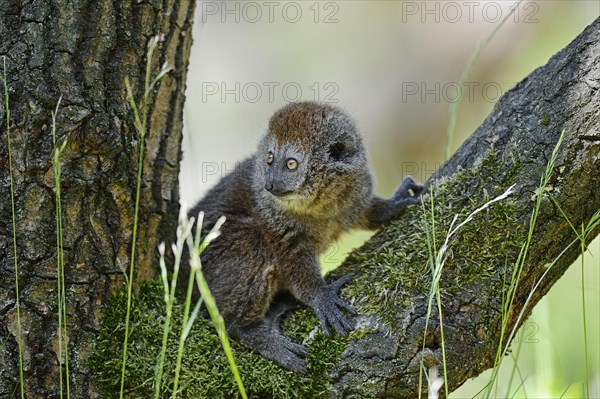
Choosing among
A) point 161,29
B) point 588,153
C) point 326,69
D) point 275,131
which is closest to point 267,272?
point 275,131

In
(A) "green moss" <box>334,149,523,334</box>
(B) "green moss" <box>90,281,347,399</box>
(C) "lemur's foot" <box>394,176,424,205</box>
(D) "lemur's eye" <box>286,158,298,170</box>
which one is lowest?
(B) "green moss" <box>90,281,347,399</box>

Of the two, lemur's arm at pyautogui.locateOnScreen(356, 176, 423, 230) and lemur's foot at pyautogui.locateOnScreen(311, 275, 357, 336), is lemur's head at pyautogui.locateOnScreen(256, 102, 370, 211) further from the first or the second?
lemur's foot at pyautogui.locateOnScreen(311, 275, 357, 336)

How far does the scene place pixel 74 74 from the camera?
344 centimetres

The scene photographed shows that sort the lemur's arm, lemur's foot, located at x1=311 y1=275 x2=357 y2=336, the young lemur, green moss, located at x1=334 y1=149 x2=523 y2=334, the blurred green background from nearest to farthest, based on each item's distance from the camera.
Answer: green moss, located at x1=334 y1=149 x2=523 y2=334 → lemur's foot, located at x1=311 y1=275 x2=357 y2=336 → the young lemur → the lemur's arm → the blurred green background

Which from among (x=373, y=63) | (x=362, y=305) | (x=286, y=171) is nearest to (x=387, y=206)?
(x=286, y=171)

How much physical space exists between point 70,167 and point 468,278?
84.0 inches

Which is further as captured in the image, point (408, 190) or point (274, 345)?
point (408, 190)

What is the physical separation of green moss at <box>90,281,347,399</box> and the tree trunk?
0.29ft

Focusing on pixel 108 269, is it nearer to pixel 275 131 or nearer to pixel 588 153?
pixel 275 131

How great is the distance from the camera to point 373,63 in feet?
32.9

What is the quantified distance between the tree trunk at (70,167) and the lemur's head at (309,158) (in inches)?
38.0

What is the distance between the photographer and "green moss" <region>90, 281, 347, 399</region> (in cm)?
339

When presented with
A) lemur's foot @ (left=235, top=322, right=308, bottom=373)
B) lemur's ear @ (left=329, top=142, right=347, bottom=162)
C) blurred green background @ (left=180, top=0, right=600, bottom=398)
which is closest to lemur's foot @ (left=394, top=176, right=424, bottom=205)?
lemur's ear @ (left=329, top=142, right=347, bottom=162)

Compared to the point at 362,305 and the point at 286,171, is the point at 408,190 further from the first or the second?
the point at 362,305
